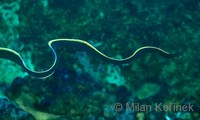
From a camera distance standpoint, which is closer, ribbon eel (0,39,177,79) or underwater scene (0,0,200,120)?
underwater scene (0,0,200,120)

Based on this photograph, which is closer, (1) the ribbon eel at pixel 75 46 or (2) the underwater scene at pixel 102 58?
(2) the underwater scene at pixel 102 58

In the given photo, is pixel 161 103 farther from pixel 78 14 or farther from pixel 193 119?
pixel 78 14

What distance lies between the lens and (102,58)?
4984 mm

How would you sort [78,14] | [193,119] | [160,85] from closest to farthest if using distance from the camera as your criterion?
1. [193,119]
2. [160,85]
3. [78,14]

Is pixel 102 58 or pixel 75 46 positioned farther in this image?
pixel 75 46

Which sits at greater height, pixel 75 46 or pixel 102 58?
pixel 75 46

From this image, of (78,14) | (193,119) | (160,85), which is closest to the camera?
(193,119)

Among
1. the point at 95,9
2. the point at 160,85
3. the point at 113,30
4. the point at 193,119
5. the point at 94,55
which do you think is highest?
the point at 95,9

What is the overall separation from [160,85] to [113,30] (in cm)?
130

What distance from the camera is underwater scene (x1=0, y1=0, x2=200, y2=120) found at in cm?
446

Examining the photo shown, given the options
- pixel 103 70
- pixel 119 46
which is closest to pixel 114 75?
pixel 103 70

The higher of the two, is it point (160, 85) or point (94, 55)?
point (94, 55)

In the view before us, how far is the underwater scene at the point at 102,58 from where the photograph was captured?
4461mm

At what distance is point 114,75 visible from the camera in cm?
487
